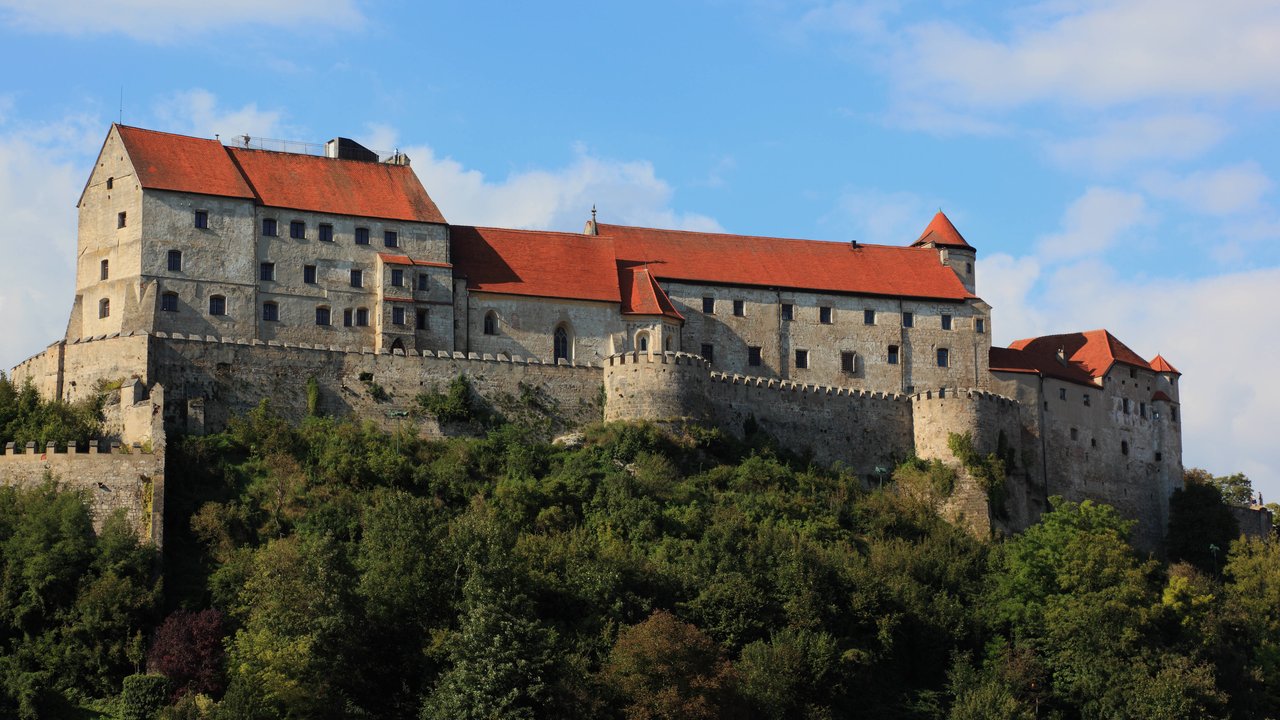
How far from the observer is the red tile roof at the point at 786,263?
91.1 metres

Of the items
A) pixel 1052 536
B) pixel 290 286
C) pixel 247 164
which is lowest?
pixel 1052 536

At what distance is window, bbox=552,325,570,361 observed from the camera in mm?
86062

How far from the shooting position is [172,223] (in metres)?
80.8

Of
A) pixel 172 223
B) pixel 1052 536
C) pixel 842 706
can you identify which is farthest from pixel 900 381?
pixel 172 223

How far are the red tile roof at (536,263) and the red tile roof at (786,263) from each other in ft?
6.36

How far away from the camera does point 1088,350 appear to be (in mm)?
98062

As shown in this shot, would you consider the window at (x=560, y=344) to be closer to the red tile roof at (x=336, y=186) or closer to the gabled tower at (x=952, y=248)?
the red tile roof at (x=336, y=186)

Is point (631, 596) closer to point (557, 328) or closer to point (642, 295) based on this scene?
point (557, 328)

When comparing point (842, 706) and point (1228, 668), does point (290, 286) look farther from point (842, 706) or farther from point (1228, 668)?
point (1228, 668)

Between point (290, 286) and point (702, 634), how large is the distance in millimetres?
26048

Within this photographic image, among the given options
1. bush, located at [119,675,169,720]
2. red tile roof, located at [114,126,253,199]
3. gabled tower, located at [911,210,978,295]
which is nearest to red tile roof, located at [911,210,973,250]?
gabled tower, located at [911,210,978,295]

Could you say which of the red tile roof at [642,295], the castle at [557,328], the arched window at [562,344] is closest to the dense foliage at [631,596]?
the castle at [557,328]

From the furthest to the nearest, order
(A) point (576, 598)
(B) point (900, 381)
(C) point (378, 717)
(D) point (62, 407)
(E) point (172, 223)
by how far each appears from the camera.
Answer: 1. (B) point (900, 381)
2. (E) point (172, 223)
3. (D) point (62, 407)
4. (A) point (576, 598)
5. (C) point (378, 717)

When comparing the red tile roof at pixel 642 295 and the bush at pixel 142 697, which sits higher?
the red tile roof at pixel 642 295
